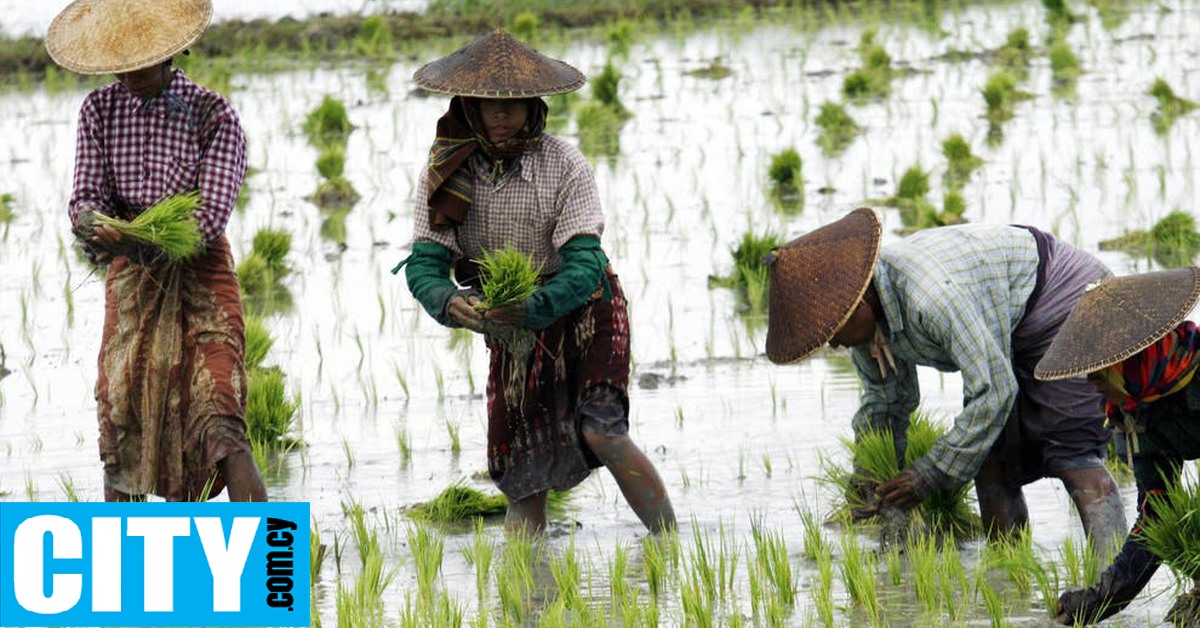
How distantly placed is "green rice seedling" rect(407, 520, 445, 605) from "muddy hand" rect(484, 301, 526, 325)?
1.84ft

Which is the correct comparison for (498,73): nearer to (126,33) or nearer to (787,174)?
(126,33)

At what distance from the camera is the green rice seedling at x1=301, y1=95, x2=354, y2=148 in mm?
11709

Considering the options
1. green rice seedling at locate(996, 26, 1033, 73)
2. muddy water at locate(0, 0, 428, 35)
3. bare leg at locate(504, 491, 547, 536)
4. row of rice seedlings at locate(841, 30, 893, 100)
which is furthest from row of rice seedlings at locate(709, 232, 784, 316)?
muddy water at locate(0, 0, 428, 35)

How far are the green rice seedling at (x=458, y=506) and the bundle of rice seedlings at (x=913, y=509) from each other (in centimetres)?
105

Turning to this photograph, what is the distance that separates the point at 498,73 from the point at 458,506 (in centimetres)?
129

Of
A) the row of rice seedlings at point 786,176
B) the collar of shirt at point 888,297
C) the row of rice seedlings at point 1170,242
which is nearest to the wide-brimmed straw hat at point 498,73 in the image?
the collar of shirt at point 888,297

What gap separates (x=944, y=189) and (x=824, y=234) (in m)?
5.27

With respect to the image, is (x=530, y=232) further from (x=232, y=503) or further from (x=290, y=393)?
(x=290, y=393)

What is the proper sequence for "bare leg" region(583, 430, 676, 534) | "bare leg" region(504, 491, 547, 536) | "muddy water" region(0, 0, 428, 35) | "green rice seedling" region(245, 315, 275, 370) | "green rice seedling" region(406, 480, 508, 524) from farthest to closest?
"muddy water" region(0, 0, 428, 35)
"green rice seedling" region(245, 315, 275, 370)
"green rice seedling" region(406, 480, 508, 524)
"bare leg" region(504, 491, 547, 536)
"bare leg" region(583, 430, 676, 534)

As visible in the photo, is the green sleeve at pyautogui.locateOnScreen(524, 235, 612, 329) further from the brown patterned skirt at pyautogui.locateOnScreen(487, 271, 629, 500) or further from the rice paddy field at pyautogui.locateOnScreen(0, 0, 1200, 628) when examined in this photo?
the rice paddy field at pyautogui.locateOnScreen(0, 0, 1200, 628)

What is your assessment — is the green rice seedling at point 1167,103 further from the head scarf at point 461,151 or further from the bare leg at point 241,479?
the bare leg at point 241,479

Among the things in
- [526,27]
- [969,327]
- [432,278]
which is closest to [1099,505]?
[969,327]

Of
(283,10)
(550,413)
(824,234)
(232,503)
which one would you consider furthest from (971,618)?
(283,10)

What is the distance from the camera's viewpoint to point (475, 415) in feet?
21.0
